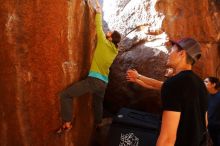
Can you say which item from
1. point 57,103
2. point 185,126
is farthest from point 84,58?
point 185,126

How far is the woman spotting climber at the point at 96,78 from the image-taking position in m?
4.23

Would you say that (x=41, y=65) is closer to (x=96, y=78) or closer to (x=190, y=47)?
(x=96, y=78)

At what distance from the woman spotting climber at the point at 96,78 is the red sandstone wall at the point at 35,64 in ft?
0.39

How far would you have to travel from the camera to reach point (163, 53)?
591 cm

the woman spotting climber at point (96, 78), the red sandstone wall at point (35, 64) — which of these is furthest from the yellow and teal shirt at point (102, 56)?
the red sandstone wall at point (35, 64)

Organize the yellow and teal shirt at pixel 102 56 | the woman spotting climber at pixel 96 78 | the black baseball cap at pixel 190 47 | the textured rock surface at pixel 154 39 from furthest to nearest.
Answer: the textured rock surface at pixel 154 39
the yellow and teal shirt at pixel 102 56
the woman spotting climber at pixel 96 78
the black baseball cap at pixel 190 47

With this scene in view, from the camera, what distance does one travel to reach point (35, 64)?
13.2ft

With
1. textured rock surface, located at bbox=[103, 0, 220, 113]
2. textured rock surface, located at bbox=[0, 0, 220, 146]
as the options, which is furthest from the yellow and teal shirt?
textured rock surface, located at bbox=[103, 0, 220, 113]

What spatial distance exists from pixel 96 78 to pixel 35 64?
0.90 metres

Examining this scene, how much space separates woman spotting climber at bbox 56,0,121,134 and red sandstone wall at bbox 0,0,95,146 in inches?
4.7

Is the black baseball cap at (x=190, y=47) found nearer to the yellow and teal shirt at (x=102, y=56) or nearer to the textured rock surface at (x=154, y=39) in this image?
the yellow and teal shirt at (x=102, y=56)

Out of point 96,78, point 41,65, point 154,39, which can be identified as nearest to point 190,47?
point 96,78

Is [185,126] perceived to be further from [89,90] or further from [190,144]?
[89,90]

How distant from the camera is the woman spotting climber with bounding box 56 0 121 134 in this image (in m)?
4.23
